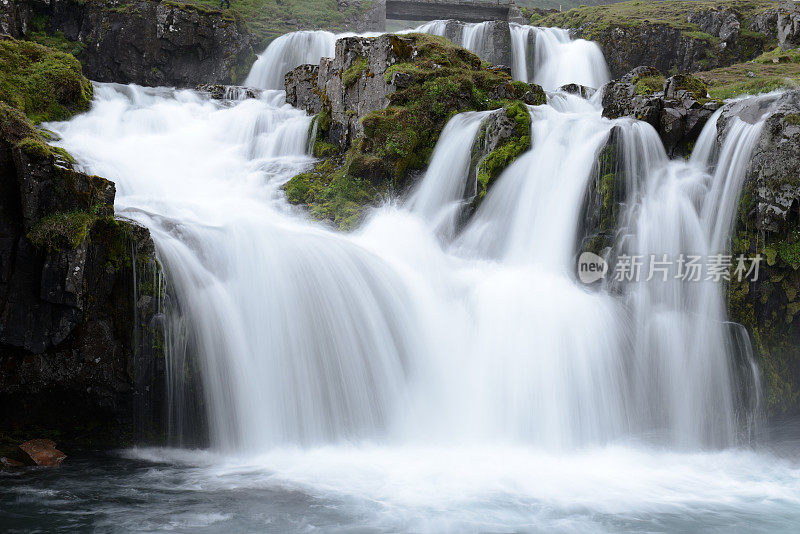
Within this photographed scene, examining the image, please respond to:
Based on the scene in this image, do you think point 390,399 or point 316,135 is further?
point 316,135

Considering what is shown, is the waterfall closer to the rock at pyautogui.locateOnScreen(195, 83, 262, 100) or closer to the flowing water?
the flowing water

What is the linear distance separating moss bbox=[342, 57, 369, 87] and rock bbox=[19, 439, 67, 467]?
945 centimetres

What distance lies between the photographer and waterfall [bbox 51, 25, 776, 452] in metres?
7.44

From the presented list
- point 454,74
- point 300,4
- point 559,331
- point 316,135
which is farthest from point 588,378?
point 300,4

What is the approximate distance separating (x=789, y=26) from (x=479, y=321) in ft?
54.7

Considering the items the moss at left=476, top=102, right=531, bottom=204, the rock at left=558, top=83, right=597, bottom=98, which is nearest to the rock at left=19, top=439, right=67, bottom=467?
the moss at left=476, top=102, right=531, bottom=204

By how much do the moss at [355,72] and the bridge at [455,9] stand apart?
58.2ft

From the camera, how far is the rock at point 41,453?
→ 6.45 meters

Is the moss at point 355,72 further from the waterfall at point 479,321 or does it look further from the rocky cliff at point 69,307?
the rocky cliff at point 69,307

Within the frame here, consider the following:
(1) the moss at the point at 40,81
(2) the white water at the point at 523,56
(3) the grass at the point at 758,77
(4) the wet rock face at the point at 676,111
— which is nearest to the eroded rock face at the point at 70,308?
(1) the moss at the point at 40,81

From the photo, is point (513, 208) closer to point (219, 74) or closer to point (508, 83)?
point (508, 83)

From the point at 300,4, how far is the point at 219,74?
10.3 m

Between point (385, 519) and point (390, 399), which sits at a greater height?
point (390, 399)

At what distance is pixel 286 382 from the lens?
24.6ft
